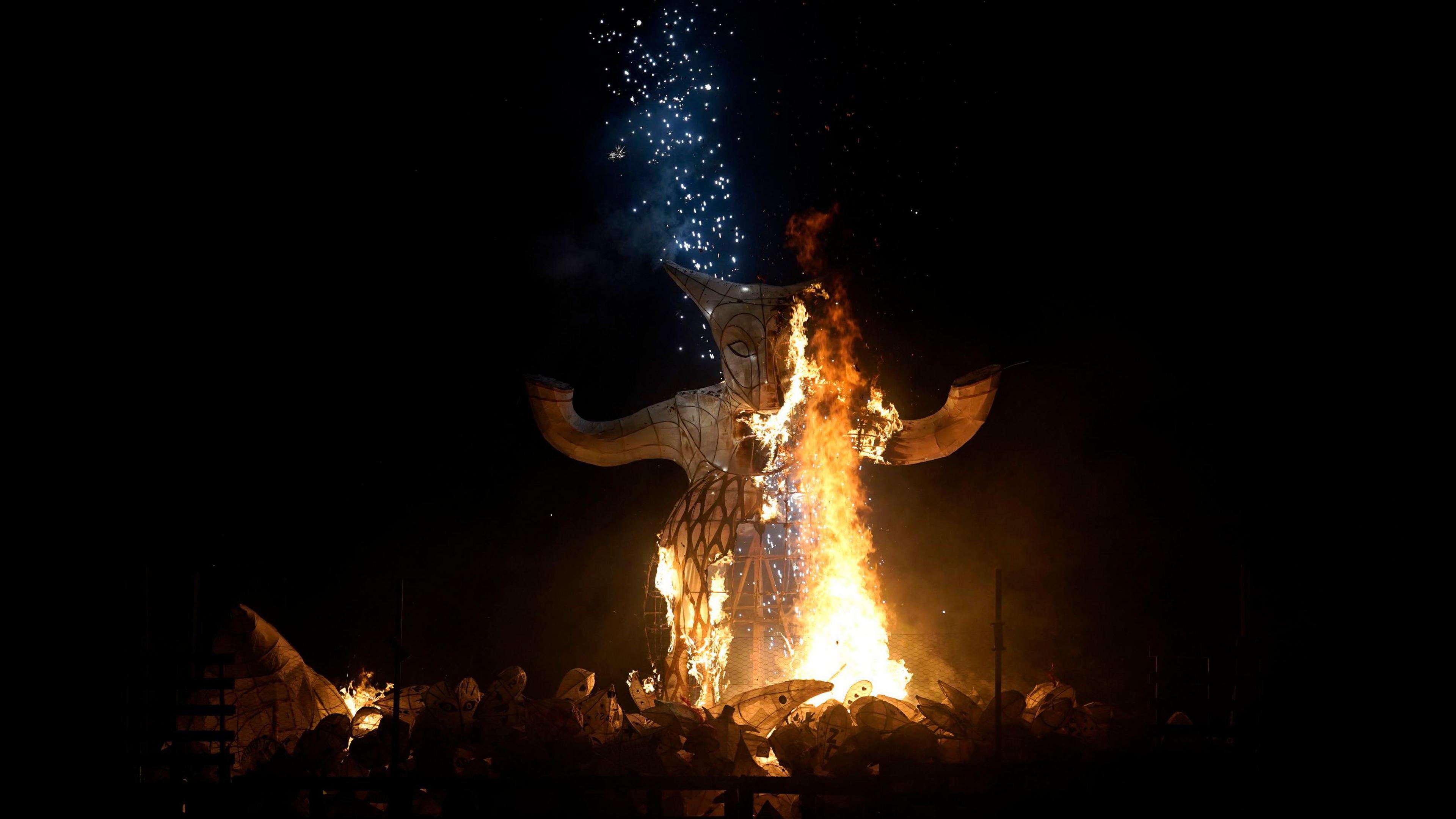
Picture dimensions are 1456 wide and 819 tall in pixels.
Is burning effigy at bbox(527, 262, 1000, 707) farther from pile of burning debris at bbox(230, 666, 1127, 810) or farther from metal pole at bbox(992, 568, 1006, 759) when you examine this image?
metal pole at bbox(992, 568, 1006, 759)

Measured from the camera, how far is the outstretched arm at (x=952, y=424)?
6969mm

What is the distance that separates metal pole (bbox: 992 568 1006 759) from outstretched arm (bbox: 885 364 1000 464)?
1769mm

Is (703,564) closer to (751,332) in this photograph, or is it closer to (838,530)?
(838,530)

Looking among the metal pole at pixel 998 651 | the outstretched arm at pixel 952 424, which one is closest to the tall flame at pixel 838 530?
the outstretched arm at pixel 952 424

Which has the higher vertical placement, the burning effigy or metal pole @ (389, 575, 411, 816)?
the burning effigy

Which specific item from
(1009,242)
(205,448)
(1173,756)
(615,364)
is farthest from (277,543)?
(1173,756)

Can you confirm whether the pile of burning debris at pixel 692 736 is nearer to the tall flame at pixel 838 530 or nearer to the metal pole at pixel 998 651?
the metal pole at pixel 998 651

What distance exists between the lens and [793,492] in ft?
23.1

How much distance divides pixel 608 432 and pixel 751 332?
3.99 ft

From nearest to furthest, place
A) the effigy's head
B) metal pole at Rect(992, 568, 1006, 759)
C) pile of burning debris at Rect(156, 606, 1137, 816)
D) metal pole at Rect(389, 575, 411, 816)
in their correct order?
metal pole at Rect(389, 575, 411, 816) < metal pole at Rect(992, 568, 1006, 759) < pile of burning debris at Rect(156, 606, 1137, 816) < the effigy's head

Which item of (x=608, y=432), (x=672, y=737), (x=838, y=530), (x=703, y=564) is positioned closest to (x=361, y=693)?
(x=608, y=432)

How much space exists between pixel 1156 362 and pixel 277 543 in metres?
6.49

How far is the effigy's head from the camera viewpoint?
6973 millimetres

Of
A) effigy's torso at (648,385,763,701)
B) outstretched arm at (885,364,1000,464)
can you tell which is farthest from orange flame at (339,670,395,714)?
outstretched arm at (885,364,1000,464)
